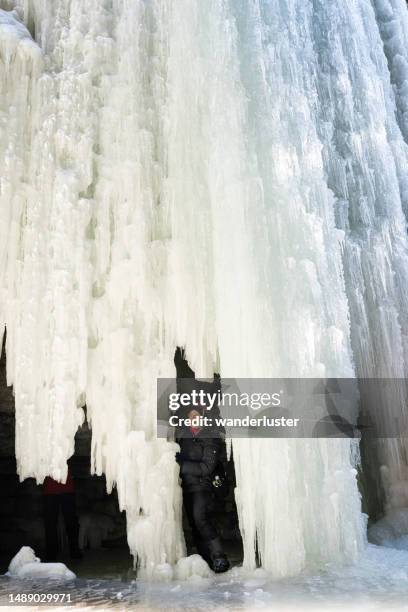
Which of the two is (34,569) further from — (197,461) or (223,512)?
(223,512)

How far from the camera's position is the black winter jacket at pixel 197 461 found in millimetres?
4230

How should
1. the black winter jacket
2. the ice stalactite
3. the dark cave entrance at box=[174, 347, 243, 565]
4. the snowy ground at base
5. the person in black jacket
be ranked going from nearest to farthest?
the snowy ground at base < the person in black jacket < the black winter jacket < the dark cave entrance at box=[174, 347, 243, 565] < the ice stalactite

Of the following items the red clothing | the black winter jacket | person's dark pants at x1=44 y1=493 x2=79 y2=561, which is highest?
the black winter jacket

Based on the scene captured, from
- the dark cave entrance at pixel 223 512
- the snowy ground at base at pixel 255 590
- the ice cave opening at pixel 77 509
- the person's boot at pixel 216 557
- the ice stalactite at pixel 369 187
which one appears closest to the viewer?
the snowy ground at base at pixel 255 590

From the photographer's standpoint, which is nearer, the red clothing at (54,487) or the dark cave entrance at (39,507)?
the red clothing at (54,487)

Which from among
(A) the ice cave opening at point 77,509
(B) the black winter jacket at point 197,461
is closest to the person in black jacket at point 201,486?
(B) the black winter jacket at point 197,461

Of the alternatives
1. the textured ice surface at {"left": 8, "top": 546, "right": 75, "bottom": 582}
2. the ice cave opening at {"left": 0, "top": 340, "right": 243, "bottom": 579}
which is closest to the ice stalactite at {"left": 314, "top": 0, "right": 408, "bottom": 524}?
the ice cave opening at {"left": 0, "top": 340, "right": 243, "bottom": 579}

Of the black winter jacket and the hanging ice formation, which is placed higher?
Answer: the hanging ice formation

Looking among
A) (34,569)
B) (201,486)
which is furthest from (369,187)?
(34,569)

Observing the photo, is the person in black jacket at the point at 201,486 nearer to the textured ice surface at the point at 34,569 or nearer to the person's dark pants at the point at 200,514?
the person's dark pants at the point at 200,514

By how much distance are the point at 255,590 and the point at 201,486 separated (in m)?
0.96

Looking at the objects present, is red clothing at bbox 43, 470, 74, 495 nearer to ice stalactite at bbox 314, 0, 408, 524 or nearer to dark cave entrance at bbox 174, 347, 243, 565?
dark cave entrance at bbox 174, 347, 243, 565

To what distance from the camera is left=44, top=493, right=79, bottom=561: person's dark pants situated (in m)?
5.28

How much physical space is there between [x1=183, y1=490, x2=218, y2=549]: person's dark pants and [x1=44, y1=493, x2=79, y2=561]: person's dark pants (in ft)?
5.77
